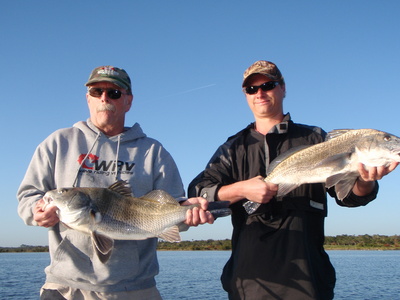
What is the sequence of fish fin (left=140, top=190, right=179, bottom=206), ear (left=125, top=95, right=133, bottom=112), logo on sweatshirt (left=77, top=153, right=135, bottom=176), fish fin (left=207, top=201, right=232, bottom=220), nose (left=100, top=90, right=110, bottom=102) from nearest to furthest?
fish fin (left=207, top=201, right=232, bottom=220) → fish fin (left=140, top=190, right=179, bottom=206) → logo on sweatshirt (left=77, top=153, right=135, bottom=176) → nose (left=100, top=90, right=110, bottom=102) → ear (left=125, top=95, right=133, bottom=112)

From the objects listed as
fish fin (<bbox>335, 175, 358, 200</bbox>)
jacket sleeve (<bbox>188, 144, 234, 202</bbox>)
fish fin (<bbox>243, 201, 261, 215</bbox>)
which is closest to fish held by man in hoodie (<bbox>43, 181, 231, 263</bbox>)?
fish fin (<bbox>243, 201, 261, 215</bbox>)

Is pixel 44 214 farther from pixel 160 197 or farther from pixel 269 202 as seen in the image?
pixel 269 202

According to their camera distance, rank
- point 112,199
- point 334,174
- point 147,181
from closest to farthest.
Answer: point 112,199 < point 334,174 < point 147,181

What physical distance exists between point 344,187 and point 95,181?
304 cm

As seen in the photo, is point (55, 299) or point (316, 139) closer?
point (55, 299)

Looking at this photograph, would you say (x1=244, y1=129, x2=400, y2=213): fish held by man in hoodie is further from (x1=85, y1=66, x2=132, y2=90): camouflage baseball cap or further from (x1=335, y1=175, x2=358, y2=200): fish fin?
(x1=85, y1=66, x2=132, y2=90): camouflage baseball cap

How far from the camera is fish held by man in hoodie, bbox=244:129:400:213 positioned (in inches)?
188

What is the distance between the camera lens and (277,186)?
4875 mm

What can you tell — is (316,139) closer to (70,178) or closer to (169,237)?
(169,237)

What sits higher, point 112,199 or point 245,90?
point 245,90

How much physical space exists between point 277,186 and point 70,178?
253 centimetres

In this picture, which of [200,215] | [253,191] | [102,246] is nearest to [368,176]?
[253,191]

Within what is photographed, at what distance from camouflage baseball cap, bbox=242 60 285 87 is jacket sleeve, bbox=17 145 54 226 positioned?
2796 mm

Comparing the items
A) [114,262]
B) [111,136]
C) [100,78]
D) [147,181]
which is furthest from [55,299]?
[100,78]
